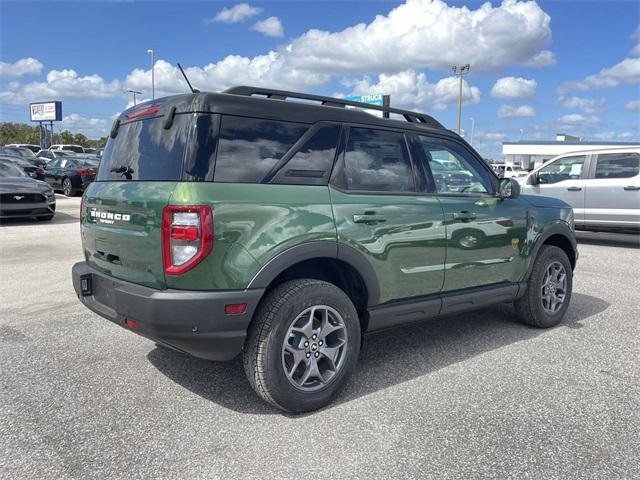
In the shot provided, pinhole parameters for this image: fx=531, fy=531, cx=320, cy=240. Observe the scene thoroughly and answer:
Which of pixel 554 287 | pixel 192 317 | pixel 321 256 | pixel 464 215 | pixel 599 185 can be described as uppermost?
pixel 599 185

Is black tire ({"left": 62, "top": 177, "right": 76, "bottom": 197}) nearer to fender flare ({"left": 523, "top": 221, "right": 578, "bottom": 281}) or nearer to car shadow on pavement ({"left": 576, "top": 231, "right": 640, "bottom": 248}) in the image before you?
car shadow on pavement ({"left": 576, "top": 231, "right": 640, "bottom": 248})

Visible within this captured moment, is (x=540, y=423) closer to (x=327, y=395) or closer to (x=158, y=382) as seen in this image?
(x=327, y=395)

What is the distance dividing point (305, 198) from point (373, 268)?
0.68m

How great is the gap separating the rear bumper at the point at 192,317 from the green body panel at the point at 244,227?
68mm

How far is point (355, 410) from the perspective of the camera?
3.29m

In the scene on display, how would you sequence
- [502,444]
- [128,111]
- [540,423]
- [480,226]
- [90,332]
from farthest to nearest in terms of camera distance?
[90,332]
[480,226]
[128,111]
[540,423]
[502,444]

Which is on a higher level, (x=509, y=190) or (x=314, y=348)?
(x=509, y=190)

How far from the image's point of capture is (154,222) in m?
2.96

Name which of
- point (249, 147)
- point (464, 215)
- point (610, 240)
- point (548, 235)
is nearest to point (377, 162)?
point (464, 215)

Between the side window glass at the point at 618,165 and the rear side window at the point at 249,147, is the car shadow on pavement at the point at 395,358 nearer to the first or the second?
the rear side window at the point at 249,147

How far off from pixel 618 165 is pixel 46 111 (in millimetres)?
78288

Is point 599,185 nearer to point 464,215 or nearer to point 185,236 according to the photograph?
point 464,215

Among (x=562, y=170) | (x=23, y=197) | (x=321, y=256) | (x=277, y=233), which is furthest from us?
(x=23, y=197)

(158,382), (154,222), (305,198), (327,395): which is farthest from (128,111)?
(327,395)
